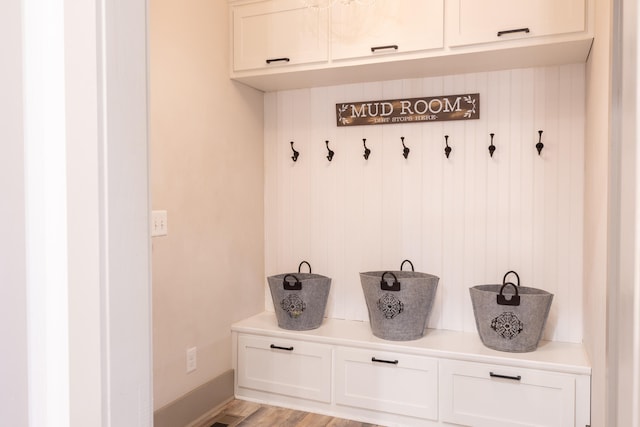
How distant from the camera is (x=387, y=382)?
8.16ft

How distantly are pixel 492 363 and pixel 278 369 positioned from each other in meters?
1.12

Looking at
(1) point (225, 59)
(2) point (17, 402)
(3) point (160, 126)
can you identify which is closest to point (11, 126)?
(2) point (17, 402)

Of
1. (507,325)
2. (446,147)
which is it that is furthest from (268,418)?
(446,147)

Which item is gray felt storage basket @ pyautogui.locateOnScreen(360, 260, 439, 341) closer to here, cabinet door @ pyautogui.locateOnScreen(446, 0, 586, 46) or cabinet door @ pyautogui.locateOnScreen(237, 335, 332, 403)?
cabinet door @ pyautogui.locateOnScreen(237, 335, 332, 403)

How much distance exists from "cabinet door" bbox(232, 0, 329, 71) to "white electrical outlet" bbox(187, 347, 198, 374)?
1.52m

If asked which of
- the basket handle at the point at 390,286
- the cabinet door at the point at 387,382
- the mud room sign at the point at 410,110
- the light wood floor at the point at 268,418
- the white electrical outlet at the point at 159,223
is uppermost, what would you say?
the mud room sign at the point at 410,110

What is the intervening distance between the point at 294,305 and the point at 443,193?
103cm

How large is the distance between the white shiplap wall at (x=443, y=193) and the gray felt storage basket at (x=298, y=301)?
0.96 feet

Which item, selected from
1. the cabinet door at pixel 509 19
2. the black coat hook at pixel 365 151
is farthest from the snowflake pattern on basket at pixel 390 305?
the cabinet door at pixel 509 19

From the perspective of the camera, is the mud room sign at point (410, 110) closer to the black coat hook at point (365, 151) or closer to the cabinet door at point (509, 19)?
the black coat hook at point (365, 151)

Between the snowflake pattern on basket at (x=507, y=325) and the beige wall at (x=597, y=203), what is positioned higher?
the beige wall at (x=597, y=203)

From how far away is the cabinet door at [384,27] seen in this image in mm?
2324

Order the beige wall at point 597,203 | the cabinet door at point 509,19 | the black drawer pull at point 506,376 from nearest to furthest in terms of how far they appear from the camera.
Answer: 1. the beige wall at point 597,203
2. the cabinet door at point 509,19
3. the black drawer pull at point 506,376

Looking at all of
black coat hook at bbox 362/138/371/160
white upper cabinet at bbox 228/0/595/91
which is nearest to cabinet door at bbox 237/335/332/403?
black coat hook at bbox 362/138/371/160
